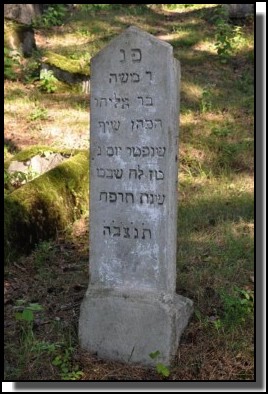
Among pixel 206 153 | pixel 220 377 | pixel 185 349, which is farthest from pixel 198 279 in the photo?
pixel 206 153

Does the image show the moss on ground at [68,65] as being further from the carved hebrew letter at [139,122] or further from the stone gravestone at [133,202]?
the carved hebrew letter at [139,122]

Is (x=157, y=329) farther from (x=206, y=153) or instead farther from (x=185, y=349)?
(x=206, y=153)

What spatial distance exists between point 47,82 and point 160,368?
8.00 metres

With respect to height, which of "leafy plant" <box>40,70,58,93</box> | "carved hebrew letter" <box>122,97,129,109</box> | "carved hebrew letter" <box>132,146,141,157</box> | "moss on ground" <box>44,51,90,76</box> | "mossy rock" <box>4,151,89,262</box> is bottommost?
"mossy rock" <box>4,151,89,262</box>

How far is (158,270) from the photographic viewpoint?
12.9 feet

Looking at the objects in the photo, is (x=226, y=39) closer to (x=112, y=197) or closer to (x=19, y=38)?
(x=19, y=38)

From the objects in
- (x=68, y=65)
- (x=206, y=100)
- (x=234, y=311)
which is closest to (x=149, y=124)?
(x=234, y=311)

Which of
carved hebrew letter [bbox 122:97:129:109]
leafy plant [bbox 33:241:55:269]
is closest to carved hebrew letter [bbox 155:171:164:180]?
carved hebrew letter [bbox 122:97:129:109]

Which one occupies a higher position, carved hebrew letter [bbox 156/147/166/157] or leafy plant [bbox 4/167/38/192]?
carved hebrew letter [bbox 156/147/166/157]

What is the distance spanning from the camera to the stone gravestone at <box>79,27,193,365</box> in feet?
12.4

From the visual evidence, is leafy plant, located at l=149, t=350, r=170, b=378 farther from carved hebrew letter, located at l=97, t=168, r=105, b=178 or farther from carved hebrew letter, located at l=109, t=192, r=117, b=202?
carved hebrew letter, located at l=97, t=168, r=105, b=178

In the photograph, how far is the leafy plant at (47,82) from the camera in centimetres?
1075

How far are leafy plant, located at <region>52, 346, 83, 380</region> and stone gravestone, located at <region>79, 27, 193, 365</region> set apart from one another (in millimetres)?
250

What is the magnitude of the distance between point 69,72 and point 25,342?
312 inches
